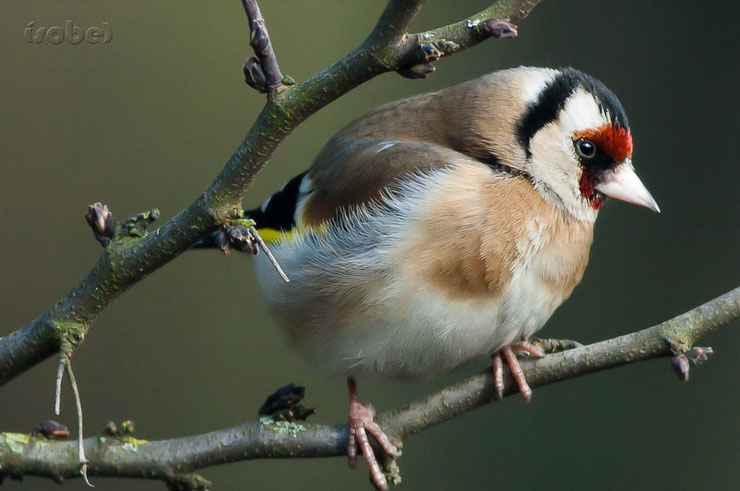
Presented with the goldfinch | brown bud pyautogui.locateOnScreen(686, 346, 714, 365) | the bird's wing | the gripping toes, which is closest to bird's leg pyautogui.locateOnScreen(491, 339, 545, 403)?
the goldfinch

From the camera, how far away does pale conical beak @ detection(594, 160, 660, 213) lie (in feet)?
9.46

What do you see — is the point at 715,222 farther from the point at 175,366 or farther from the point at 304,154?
the point at 175,366

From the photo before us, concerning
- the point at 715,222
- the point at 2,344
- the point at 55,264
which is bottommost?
the point at 2,344

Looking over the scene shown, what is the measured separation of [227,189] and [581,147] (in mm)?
1328

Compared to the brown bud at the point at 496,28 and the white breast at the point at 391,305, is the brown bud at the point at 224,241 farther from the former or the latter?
the white breast at the point at 391,305

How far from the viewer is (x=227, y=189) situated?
1.96 metres

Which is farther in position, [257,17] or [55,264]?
[55,264]

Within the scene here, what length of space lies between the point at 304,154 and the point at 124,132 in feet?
3.21

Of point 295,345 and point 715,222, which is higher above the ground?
point 715,222

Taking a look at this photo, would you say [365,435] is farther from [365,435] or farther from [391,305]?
[391,305]

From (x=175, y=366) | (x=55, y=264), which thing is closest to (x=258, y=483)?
(x=175, y=366)

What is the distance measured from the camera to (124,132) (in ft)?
17.7

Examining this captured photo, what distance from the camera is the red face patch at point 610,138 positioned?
2898 mm

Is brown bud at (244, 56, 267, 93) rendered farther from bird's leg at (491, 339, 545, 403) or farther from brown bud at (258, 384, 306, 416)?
bird's leg at (491, 339, 545, 403)
